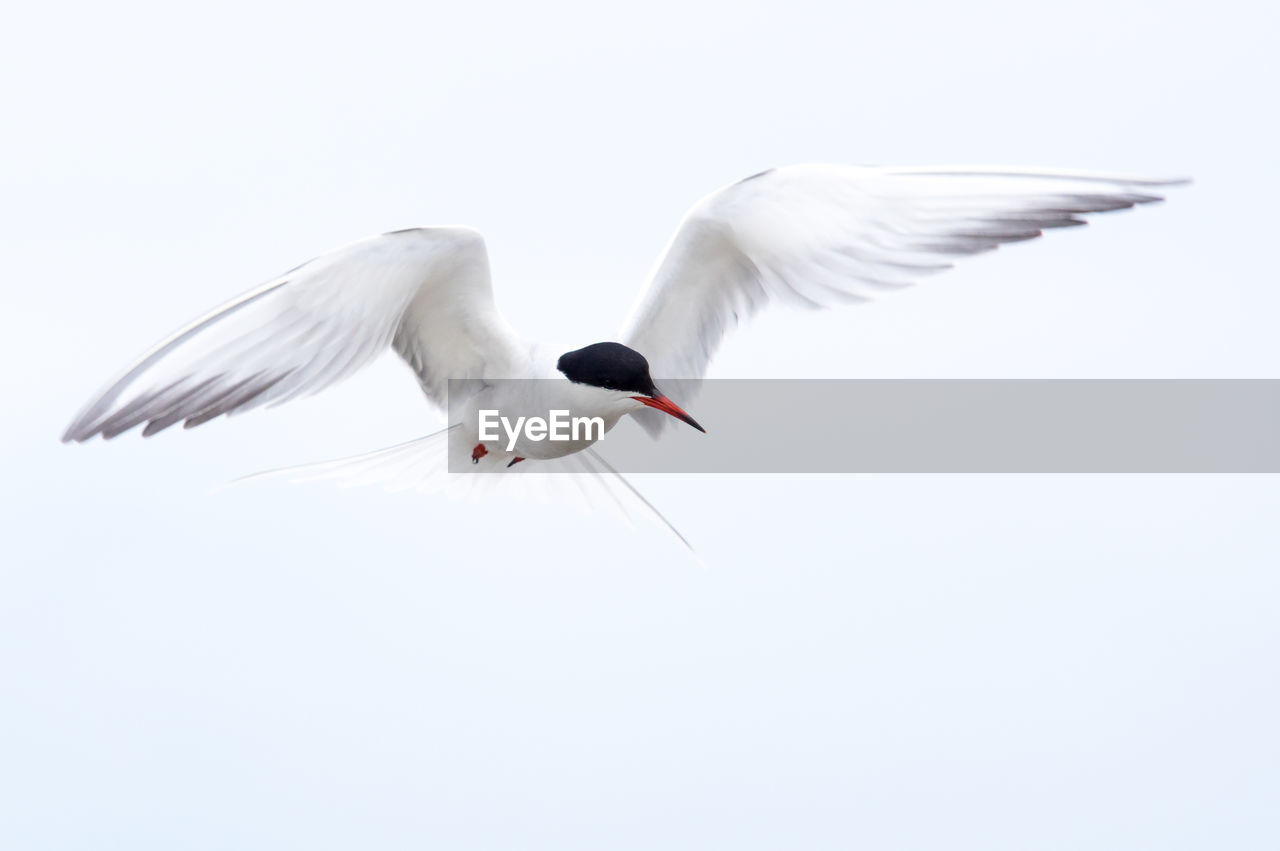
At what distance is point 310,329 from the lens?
188 inches

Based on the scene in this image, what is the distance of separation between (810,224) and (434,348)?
1480 millimetres

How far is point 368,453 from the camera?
572 centimetres

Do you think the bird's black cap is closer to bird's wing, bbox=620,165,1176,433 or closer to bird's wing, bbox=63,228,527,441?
bird's wing, bbox=63,228,527,441

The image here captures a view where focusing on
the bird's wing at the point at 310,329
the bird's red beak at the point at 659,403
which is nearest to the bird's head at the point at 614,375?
the bird's red beak at the point at 659,403

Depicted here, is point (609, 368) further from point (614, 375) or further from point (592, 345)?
point (592, 345)

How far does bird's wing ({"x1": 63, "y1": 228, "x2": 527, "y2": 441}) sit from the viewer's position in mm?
4512

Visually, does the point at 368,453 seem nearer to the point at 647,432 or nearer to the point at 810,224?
the point at 647,432

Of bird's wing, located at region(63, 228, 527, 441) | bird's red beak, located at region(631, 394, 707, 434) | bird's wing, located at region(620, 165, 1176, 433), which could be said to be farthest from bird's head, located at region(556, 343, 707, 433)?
bird's wing, located at region(620, 165, 1176, 433)

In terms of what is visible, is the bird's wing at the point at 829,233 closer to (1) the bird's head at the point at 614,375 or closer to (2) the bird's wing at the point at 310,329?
(1) the bird's head at the point at 614,375

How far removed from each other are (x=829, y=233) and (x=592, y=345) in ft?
3.03

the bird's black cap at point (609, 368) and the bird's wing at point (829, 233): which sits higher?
the bird's wing at point (829, 233)

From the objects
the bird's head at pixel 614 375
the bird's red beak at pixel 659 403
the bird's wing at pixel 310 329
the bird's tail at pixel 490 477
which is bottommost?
the bird's tail at pixel 490 477

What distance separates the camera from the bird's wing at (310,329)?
451 cm

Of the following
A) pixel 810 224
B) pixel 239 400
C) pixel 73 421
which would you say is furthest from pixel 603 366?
pixel 73 421
